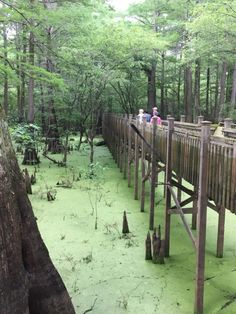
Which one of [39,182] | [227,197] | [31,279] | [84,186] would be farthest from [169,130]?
[39,182]

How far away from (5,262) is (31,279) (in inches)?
22.3

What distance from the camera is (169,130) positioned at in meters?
6.70

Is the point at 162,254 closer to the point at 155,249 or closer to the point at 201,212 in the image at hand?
the point at 155,249

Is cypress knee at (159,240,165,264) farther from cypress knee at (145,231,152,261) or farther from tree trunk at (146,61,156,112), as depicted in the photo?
tree trunk at (146,61,156,112)

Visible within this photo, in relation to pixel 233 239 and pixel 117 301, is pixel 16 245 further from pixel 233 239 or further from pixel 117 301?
pixel 233 239

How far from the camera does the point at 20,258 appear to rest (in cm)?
359

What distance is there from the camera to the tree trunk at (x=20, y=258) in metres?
3.38

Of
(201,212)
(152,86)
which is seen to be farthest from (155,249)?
(152,86)

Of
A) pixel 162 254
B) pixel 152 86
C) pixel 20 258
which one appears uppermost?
pixel 152 86

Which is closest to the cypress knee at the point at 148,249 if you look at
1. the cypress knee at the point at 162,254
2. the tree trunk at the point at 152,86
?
the cypress knee at the point at 162,254

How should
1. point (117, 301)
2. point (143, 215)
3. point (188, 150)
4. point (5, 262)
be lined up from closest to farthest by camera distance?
1. point (5, 262)
2. point (117, 301)
3. point (188, 150)
4. point (143, 215)

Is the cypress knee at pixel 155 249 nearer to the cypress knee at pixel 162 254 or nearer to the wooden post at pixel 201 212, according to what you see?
the cypress knee at pixel 162 254

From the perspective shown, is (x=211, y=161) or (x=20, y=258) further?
(x=211, y=161)

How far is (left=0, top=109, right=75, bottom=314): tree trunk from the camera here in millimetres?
3385
